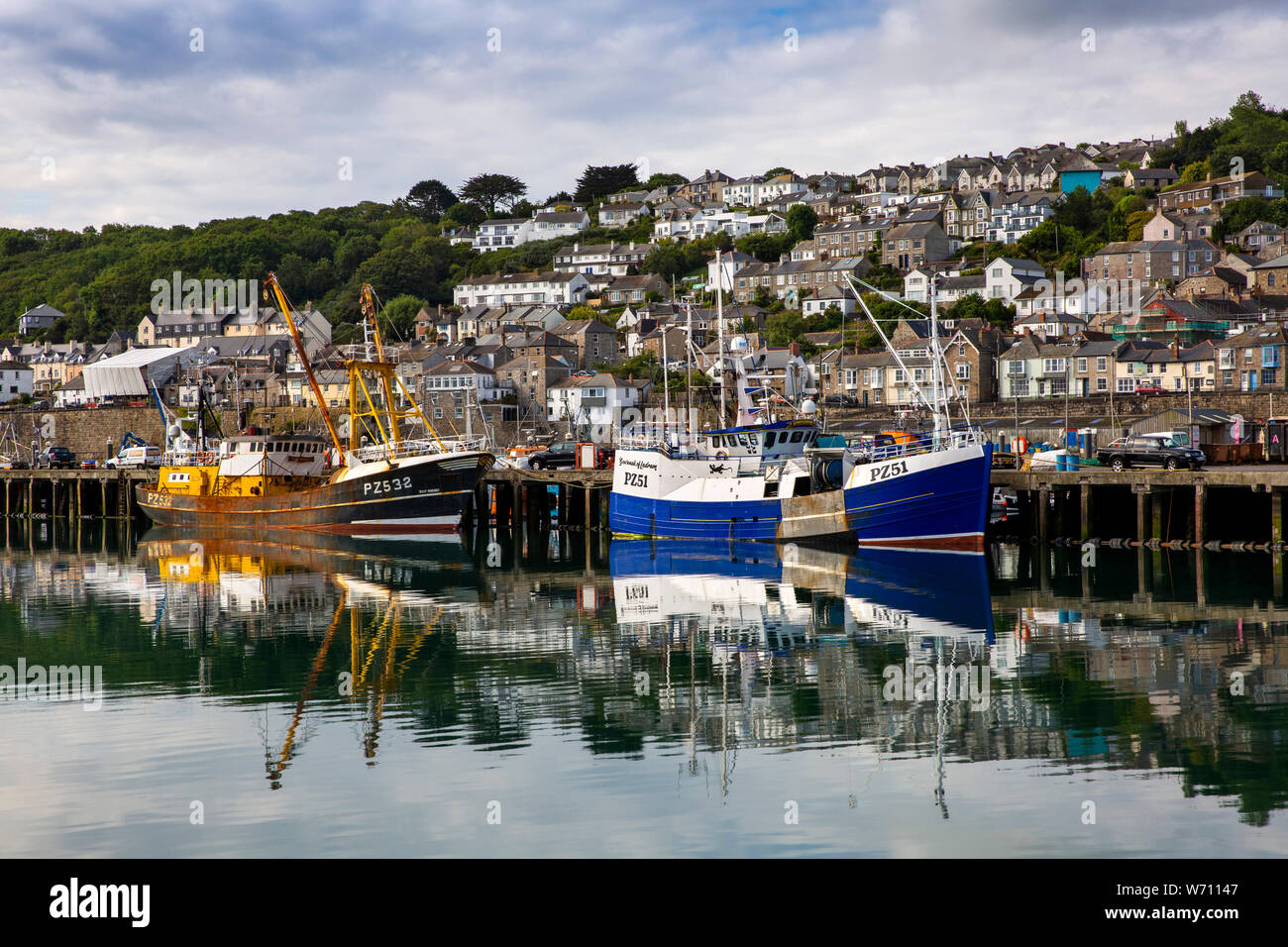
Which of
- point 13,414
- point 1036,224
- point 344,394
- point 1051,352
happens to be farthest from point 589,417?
point 1036,224

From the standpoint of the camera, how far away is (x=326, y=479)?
4994cm

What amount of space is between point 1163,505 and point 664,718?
23476 mm

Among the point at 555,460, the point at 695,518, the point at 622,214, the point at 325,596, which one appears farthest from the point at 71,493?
the point at 622,214

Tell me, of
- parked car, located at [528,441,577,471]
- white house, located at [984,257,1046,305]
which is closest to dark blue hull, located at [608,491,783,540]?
parked car, located at [528,441,577,471]

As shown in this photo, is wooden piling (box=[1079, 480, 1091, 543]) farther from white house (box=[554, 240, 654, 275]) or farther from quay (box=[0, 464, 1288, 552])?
white house (box=[554, 240, 654, 275])

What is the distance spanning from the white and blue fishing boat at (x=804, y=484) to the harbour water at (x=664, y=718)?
4.21m

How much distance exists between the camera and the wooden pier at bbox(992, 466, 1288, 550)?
3139 cm

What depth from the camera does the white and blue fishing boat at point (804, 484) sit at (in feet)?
109

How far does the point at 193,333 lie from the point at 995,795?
136636 mm

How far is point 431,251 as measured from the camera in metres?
162

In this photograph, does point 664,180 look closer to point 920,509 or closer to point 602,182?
point 602,182

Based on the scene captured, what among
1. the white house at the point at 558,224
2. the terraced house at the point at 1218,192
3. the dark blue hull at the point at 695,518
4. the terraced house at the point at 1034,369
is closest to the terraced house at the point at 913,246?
the terraced house at the point at 1218,192

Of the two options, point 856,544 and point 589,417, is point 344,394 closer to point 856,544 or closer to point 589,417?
point 589,417

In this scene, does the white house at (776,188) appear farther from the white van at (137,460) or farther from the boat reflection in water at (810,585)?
the boat reflection in water at (810,585)
